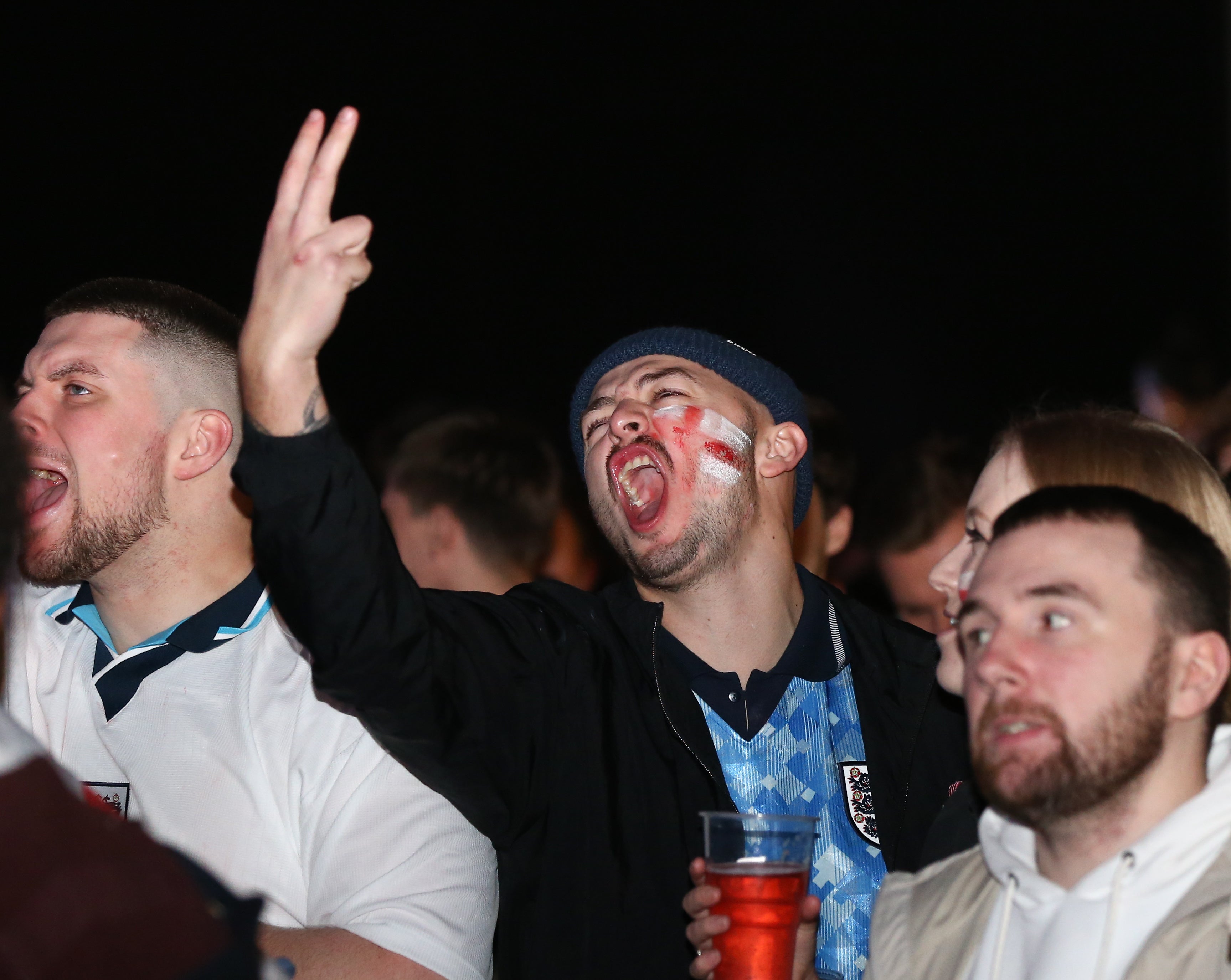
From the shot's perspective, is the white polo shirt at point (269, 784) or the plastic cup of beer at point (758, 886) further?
the white polo shirt at point (269, 784)

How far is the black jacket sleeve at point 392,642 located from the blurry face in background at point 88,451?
2.07ft

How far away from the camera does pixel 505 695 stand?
2.65 meters

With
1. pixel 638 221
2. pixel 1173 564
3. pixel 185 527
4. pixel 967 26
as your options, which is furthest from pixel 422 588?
pixel 967 26

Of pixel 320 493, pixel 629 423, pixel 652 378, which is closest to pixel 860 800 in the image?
pixel 629 423

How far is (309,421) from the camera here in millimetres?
2254

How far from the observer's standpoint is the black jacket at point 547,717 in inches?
89.1

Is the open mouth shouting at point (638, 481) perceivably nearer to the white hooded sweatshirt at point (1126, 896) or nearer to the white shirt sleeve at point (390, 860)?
the white shirt sleeve at point (390, 860)

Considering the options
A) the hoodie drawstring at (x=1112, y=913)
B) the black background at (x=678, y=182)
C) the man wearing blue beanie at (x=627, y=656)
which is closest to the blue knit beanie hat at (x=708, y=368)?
the man wearing blue beanie at (x=627, y=656)

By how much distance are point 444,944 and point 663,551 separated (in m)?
1.04

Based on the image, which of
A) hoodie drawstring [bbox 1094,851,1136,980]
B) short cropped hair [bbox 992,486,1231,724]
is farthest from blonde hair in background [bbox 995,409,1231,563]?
hoodie drawstring [bbox 1094,851,1136,980]

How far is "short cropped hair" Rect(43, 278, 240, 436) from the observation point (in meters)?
2.96

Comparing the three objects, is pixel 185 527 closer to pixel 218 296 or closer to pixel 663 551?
pixel 663 551

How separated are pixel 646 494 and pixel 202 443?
1.04 m

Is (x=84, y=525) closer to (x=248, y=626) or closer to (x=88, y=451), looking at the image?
(x=88, y=451)
